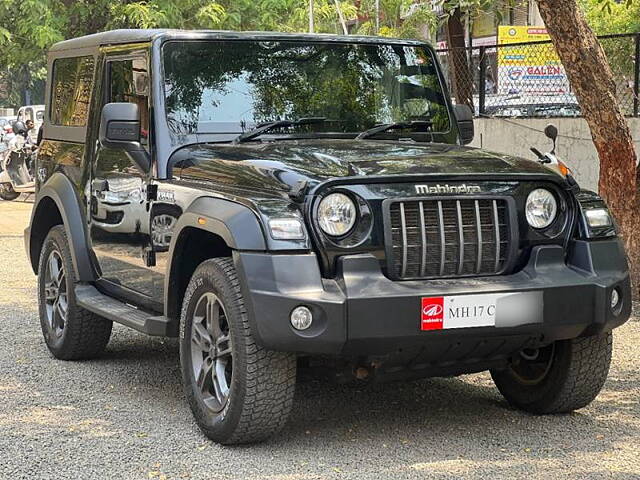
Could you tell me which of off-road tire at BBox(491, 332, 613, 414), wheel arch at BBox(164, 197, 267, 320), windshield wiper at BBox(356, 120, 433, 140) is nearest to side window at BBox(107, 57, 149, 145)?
wheel arch at BBox(164, 197, 267, 320)

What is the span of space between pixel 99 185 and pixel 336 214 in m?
2.24

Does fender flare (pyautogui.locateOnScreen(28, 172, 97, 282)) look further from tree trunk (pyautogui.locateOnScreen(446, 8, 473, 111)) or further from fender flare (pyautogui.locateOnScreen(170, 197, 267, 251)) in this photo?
tree trunk (pyautogui.locateOnScreen(446, 8, 473, 111))

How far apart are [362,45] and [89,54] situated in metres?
1.71

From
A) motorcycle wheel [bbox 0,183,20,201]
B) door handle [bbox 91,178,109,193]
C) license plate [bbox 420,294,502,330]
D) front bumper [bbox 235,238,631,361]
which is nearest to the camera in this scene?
front bumper [bbox 235,238,631,361]

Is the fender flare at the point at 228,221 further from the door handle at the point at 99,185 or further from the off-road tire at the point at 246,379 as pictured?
the door handle at the point at 99,185

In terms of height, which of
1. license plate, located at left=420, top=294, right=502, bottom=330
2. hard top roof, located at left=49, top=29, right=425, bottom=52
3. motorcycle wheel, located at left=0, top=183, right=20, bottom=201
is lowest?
motorcycle wheel, located at left=0, top=183, right=20, bottom=201

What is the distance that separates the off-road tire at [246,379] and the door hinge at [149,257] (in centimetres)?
88

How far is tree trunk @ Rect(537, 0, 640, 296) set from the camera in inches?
351

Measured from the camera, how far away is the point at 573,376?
231 inches

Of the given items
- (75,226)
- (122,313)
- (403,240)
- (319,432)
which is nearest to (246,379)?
(319,432)

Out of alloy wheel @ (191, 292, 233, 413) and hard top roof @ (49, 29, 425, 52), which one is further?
hard top roof @ (49, 29, 425, 52)

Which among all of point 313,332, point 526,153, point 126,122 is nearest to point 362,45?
point 126,122

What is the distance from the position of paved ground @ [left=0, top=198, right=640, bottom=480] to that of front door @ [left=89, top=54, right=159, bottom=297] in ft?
2.20

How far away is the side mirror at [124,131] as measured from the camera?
20.3ft
